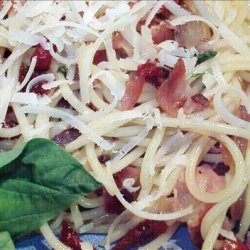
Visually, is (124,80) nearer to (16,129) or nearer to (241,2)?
(16,129)

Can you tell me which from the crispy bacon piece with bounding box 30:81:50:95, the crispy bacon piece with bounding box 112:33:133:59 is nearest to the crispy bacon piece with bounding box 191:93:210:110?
the crispy bacon piece with bounding box 112:33:133:59

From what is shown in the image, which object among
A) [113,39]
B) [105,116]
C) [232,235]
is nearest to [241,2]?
[113,39]

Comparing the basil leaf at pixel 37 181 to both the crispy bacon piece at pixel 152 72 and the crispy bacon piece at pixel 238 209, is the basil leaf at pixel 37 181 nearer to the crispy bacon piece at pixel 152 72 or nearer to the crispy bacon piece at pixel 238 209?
the crispy bacon piece at pixel 152 72

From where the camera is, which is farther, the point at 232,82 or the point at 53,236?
the point at 232,82

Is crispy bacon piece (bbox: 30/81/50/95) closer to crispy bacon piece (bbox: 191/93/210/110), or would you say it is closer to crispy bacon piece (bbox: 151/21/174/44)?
crispy bacon piece (bbox: 151/21/174/44)

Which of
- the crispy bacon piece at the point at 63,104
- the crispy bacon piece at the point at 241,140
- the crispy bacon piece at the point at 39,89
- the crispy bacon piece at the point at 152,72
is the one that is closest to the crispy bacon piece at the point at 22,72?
the crispy bacon piece at the point at 39,89

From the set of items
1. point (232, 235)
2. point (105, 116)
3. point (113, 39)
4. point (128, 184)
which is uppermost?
point (113, 39)
